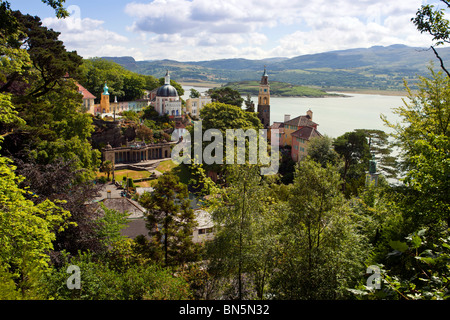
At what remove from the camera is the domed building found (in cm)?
5025

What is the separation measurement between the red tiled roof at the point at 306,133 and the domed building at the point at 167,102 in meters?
17.1

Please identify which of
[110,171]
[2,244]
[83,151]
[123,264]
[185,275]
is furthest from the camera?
[110,171]

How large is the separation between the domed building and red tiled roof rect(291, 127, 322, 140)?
56.3ft

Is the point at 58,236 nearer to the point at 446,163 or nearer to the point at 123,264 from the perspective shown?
the point at 123,264

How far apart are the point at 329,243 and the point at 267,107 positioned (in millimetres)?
42442

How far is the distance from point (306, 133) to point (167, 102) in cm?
1991

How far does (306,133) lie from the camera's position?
40.7m

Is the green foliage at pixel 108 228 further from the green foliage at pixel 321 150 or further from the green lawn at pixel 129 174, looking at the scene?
the green foliage at pixel 321 150

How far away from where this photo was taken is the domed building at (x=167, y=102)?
50250 millimetres

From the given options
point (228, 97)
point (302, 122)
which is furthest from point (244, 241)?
point (228, 97)

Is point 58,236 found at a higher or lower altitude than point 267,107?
lower

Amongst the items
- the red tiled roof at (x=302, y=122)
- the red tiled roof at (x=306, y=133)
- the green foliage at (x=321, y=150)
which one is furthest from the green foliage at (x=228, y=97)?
the green foliage at (x=321, y=150)
